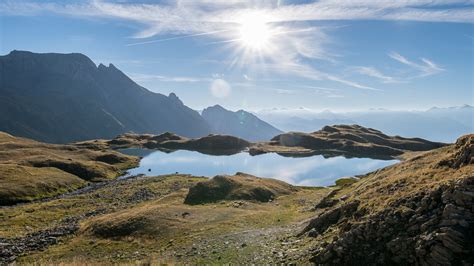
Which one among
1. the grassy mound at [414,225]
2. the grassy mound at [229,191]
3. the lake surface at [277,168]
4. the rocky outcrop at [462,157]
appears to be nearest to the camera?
the grassy mound at [414,225]

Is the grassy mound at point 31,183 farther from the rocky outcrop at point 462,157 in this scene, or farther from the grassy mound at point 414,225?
the rocky outcrop at point 462,157

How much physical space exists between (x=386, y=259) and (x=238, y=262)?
12.1 meters

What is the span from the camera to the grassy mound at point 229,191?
219 feet

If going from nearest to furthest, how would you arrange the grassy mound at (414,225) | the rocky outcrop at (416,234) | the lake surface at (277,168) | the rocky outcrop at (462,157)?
the rocky outcrop at (416,234)
the grassy mound at (414,225)
the rocky outcrop at (462,157)
the lake surface at (277,168)

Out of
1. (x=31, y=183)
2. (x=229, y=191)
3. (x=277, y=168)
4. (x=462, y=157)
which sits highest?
(x=462, y=157)

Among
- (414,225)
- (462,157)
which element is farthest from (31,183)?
(462,157)

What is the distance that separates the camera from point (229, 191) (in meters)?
70.2

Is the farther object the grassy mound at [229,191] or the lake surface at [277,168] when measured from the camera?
the lake surface at [277,168]

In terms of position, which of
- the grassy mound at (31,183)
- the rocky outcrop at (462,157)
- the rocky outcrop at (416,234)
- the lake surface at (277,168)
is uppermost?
the rocky outcrop at (462,157)

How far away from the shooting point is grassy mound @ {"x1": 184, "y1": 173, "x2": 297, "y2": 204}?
6675 centimetres

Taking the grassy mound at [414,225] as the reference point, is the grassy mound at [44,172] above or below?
below

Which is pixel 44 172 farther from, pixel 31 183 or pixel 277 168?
pixel 277 168

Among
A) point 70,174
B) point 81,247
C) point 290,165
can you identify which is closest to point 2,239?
point 81,247


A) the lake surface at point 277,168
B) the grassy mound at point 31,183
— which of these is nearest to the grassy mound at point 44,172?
the grassy mound at point 31,183
